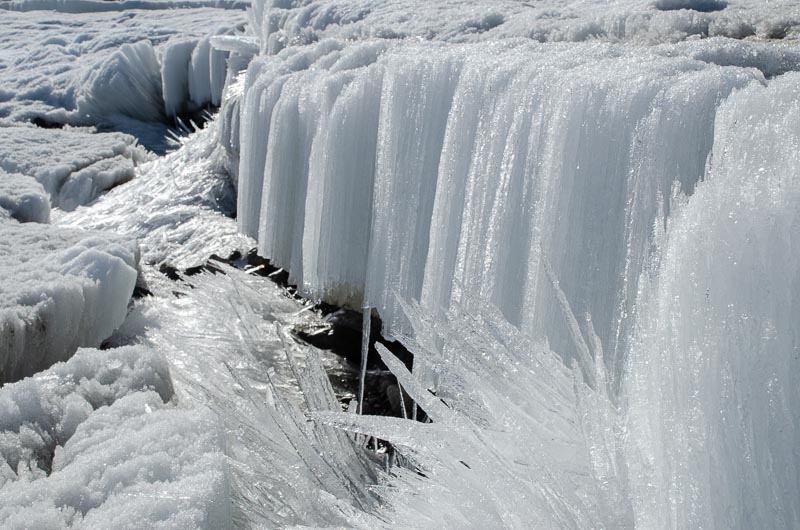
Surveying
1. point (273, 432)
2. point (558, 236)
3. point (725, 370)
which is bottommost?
point (273, 432)

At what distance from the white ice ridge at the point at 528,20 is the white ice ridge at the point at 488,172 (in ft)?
0.93

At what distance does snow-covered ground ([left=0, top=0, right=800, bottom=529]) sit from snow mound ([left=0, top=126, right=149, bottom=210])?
0.62m

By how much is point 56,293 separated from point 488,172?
1.97m

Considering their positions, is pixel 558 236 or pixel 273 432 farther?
pixel 558 236

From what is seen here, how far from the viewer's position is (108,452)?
2275 millimetres

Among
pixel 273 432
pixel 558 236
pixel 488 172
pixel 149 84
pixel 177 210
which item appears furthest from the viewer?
pixel 149 84

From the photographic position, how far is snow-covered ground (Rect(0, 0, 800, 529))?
3.96ft

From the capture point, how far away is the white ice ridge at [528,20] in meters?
3.04

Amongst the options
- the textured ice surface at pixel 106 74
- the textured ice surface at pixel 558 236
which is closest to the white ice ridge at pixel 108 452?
the textured ice surface at pixel 558 236

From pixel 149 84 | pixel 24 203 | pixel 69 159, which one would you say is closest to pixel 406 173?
pixel 24 203

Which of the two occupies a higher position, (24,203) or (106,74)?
(106,74)

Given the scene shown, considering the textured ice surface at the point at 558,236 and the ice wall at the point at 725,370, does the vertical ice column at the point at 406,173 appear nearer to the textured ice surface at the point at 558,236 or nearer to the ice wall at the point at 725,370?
the textured ice surface at the point at 558,236

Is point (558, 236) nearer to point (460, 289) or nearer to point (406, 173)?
point (460, 289)

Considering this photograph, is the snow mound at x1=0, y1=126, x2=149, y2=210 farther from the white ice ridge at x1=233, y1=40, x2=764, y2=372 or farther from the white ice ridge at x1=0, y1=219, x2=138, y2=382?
the white ice ridge at x1=233, y1=40, x2=764, y2=372
